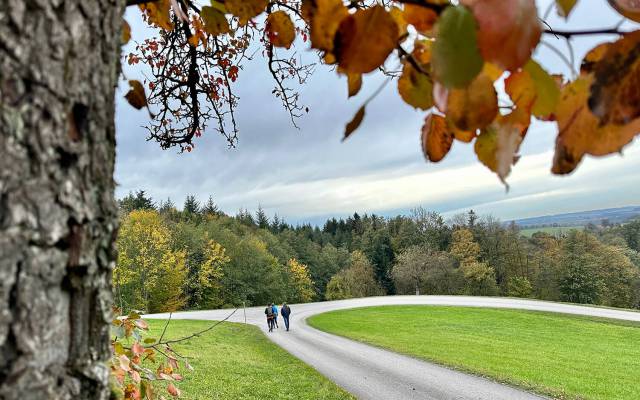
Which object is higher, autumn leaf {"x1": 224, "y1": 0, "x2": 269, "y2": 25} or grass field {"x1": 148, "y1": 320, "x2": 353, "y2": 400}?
autumn leaf {"x1": 224, "y1": 0, "x2": 269, "y2": 25}

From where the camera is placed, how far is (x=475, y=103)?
0.48 m

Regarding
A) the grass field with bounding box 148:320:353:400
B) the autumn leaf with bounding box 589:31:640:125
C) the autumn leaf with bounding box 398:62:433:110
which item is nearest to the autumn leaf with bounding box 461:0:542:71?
the autumn leaf with bounding box 589:31:640:125

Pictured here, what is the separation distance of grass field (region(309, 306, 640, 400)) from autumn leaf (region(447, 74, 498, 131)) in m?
10.5

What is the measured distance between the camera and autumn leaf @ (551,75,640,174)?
45cm

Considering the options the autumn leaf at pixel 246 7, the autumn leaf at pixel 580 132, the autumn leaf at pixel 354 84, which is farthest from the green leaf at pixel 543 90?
the autumn leaf at pixel 246 7

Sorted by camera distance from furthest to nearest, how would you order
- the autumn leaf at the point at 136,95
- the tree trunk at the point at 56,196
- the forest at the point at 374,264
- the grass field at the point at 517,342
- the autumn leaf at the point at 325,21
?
the forest at the point at 374,264 < the grass field at the point at 517,342 < the autumn leaf at the point at 136,95 < the autumn leaf at the point at 325,21 < the tree trunk at the point at 56,196

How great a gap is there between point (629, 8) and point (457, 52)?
27cm

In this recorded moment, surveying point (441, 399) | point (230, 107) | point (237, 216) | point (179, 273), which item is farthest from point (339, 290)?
point (230, 107)

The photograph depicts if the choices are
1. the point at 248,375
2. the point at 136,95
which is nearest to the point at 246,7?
the point at 136,95

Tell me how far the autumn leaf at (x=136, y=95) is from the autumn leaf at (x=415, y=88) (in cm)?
46

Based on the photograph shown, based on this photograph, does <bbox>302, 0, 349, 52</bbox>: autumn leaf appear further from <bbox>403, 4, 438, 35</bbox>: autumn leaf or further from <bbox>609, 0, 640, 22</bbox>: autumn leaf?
<bbox>609, 0, 640, 22</bbox>: autumn leaf

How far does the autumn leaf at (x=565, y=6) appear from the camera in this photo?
509 millimetres

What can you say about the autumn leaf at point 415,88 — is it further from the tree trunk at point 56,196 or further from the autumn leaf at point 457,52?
the tree trunk at point 56,196

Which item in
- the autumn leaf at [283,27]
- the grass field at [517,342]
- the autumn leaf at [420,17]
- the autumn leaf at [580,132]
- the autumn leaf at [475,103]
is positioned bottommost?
the grass field at [517,342]
